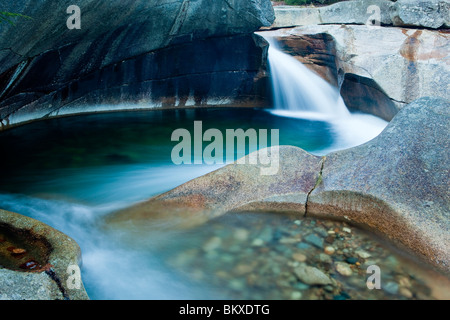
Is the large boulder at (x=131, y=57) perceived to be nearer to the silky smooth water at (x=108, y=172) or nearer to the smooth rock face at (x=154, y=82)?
the smooth rock face at (x=154, y=82)

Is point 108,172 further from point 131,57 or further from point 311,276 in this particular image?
point 131,57

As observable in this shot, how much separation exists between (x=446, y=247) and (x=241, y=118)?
21.2 ft

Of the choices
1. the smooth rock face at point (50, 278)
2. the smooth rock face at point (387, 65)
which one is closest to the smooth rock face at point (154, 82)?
the smooth rock face at point (387, 65)

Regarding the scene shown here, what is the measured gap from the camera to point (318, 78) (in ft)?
30.0

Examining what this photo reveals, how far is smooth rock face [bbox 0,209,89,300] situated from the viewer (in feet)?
7.51

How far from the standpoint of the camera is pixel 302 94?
9.20m

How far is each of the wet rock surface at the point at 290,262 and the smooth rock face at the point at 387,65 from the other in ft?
12.9

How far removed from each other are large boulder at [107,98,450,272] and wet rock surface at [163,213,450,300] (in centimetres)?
16

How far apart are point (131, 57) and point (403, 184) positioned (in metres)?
7.36

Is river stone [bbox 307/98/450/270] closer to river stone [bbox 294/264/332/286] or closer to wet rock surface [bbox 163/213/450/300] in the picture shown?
wet rock surface [bbox 163/213/450/300]

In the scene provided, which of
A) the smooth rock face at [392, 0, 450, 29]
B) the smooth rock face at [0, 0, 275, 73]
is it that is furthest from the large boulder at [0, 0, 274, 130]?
the smooth rock face at [392, 0, 450, 29]

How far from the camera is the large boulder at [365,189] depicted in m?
3.05

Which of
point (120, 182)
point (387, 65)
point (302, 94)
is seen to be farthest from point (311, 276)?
point (302, 94)
